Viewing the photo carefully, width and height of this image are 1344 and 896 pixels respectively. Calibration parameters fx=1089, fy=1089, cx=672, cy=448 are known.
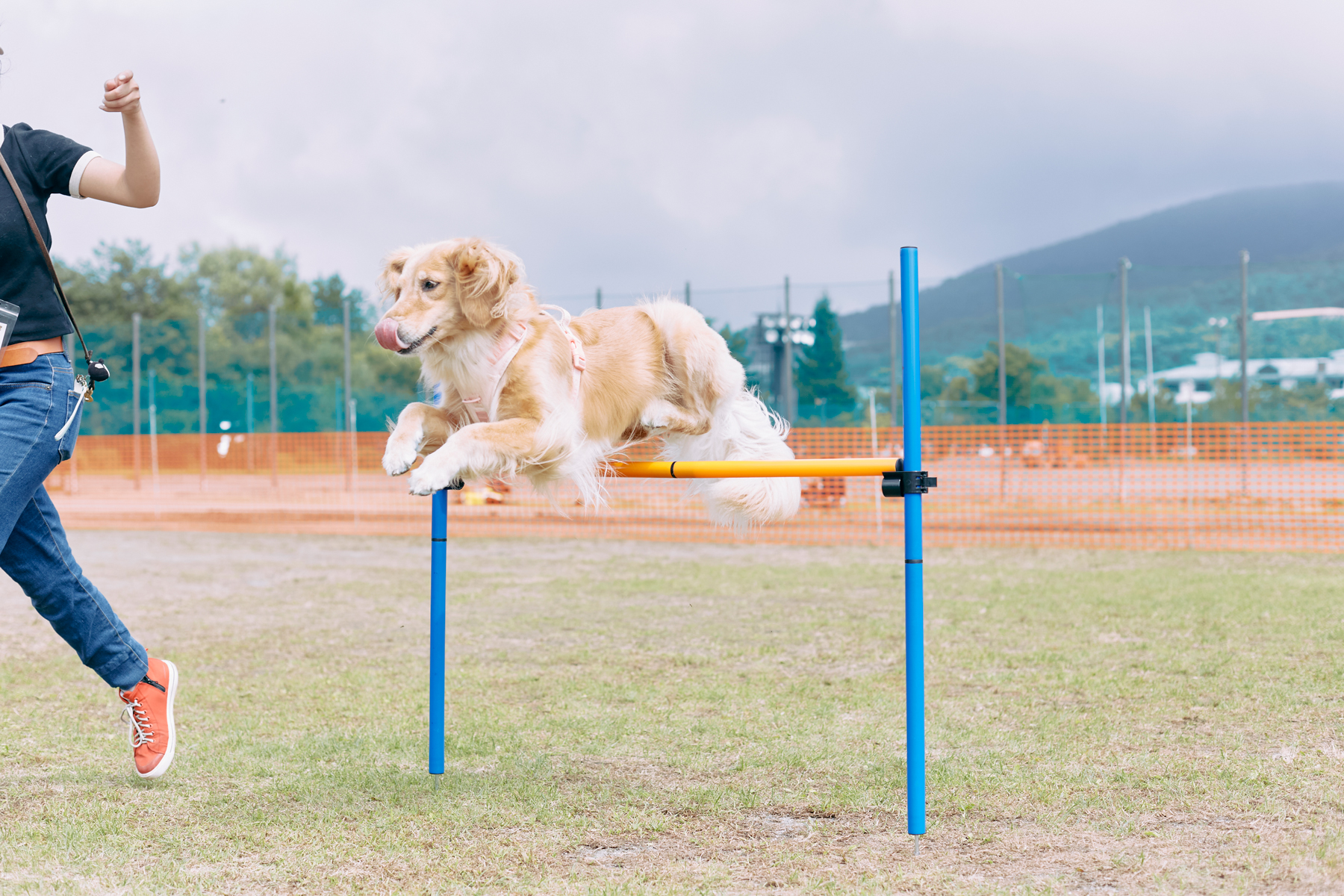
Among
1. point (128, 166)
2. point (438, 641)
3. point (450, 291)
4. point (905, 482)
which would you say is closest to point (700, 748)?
point (438, 641)

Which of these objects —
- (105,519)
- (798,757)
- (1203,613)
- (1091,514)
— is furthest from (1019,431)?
(105,519)

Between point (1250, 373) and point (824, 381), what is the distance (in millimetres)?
6498

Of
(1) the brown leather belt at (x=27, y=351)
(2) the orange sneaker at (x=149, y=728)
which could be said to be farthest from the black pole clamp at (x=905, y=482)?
(2) the orange sneaker at (x=149, y=728)

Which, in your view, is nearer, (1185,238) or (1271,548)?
(1271,548)

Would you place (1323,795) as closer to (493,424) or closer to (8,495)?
(493,424)

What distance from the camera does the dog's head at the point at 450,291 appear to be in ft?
10.4

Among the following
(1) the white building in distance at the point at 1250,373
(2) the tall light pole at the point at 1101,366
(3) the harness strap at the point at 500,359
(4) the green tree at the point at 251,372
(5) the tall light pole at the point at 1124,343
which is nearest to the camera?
(3) the harness strap at the point at 500,359

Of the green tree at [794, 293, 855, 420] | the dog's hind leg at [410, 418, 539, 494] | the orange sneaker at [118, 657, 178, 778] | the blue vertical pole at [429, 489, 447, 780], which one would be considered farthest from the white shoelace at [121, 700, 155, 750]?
the green tree at [794, 293, 855, 420]

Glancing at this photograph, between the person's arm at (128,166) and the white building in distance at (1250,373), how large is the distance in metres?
17.0

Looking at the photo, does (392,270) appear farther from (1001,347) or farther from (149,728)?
(1001,347)

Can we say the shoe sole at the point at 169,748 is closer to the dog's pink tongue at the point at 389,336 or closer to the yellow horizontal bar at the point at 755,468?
the dog's pink tongue at the point at 389,336

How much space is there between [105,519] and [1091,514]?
14.0 meters

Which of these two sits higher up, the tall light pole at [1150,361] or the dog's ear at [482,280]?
the tall light pole at [1150,361]

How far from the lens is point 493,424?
123 inches
